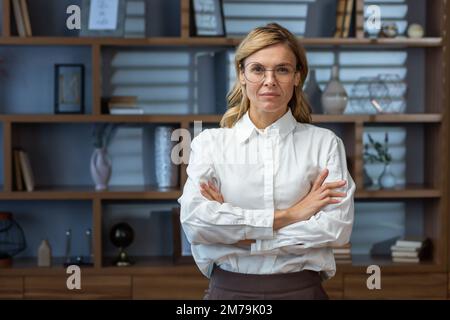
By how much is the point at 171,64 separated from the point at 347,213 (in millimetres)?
1752

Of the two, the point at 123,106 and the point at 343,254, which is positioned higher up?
the point at 123,106

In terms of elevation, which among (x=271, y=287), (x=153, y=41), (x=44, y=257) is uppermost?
(x=153, y=41)

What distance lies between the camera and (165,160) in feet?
9.55

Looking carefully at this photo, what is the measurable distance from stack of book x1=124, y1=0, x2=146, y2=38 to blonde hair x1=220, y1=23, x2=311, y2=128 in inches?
65.4

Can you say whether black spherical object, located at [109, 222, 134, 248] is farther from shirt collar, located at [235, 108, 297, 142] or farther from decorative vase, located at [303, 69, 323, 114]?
A: shirt collar, located at [235, 108, 297, 142]

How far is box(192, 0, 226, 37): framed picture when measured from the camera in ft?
9.43

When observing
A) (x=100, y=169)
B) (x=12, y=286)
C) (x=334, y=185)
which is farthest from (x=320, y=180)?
(x=12, y=286)

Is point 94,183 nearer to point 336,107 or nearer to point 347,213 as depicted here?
point 336,107

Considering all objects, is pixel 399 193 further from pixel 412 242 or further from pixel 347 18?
pixel 347 18

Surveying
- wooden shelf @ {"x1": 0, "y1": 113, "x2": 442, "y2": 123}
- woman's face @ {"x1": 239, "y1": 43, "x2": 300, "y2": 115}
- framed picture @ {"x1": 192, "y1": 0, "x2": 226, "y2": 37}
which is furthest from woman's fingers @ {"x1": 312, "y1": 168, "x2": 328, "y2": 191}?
framed picture @ {"x1": 192, "y1": 0, "x2": 226, "y2": 37}

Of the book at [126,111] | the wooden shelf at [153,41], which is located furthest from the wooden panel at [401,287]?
the book at [126,111]

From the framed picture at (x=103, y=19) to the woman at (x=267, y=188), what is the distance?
1.61 meters

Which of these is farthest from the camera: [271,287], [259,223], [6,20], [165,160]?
[165,160]

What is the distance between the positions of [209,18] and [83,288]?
3.41 feet
